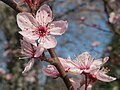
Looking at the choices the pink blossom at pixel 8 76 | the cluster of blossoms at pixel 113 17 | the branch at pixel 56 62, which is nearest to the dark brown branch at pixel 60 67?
the branch at pixel 56 62

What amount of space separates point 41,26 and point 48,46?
173mm

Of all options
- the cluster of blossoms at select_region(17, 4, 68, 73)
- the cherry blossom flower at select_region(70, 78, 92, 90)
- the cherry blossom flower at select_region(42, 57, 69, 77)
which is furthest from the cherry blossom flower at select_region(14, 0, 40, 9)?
the cherry blossom flower at select_region(70, 78, 92, 90)

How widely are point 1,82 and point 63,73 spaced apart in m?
5.14

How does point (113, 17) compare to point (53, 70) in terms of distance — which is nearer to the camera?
point (53, 70)

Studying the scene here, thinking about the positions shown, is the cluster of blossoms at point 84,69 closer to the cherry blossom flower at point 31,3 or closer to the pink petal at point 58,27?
the pink petal at point 58,27

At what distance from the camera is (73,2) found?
9.36m

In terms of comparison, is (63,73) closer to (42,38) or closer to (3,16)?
(42,38)

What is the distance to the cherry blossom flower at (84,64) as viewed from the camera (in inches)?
48.3

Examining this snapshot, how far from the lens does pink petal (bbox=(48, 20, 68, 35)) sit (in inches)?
49.4

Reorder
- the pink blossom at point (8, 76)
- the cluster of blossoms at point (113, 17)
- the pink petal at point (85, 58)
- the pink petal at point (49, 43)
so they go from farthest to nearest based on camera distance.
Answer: the pink blossom at point (8, 76)
the cluster of blossoms at point (113, 17)
the pink petal at point (85, 58)
the pink petal at point (49, 43)

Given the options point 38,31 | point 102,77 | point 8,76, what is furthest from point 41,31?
point 8,76

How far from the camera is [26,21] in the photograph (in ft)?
4.15

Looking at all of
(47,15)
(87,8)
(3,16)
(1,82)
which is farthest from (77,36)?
(47,15)

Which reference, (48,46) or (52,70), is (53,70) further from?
(48,46)
